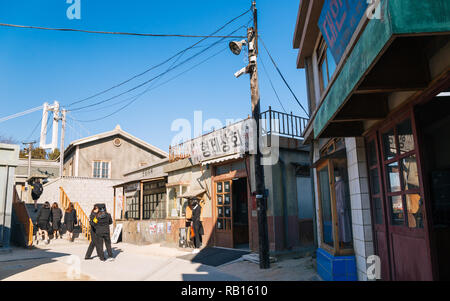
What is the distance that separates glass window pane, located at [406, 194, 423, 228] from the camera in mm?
4273

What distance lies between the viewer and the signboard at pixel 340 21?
4.64 m

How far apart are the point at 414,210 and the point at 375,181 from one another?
4.14ft

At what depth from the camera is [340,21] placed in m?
5.27

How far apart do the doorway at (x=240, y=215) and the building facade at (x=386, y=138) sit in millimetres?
5042

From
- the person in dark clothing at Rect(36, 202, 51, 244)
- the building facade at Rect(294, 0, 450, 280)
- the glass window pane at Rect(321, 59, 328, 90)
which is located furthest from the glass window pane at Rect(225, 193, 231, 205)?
the person in dark clothing at Rect(36, 202, 51, 244)

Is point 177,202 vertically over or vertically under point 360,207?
over

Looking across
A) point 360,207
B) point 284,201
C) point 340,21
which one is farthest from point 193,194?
point 340,21

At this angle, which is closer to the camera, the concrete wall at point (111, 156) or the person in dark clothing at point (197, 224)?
the person in dark clothing at point (197, 224)

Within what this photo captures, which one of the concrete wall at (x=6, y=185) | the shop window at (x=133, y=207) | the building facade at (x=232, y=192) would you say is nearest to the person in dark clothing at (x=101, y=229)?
the building facade at (x=232, y=192)

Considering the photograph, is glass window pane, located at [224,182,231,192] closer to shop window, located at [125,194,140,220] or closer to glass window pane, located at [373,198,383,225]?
glass window pane, located at [373,198,383,225]

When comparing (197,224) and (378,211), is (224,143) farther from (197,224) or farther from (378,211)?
(378,211)

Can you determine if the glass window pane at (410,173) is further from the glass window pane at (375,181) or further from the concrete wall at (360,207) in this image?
the concrete wall at (360,207)

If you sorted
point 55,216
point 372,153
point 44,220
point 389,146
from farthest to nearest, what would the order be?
point 55,216 → point 44,220 → point 372,153 → point 389,146

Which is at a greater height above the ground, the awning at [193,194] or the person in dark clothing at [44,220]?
the awning at [193,194]
